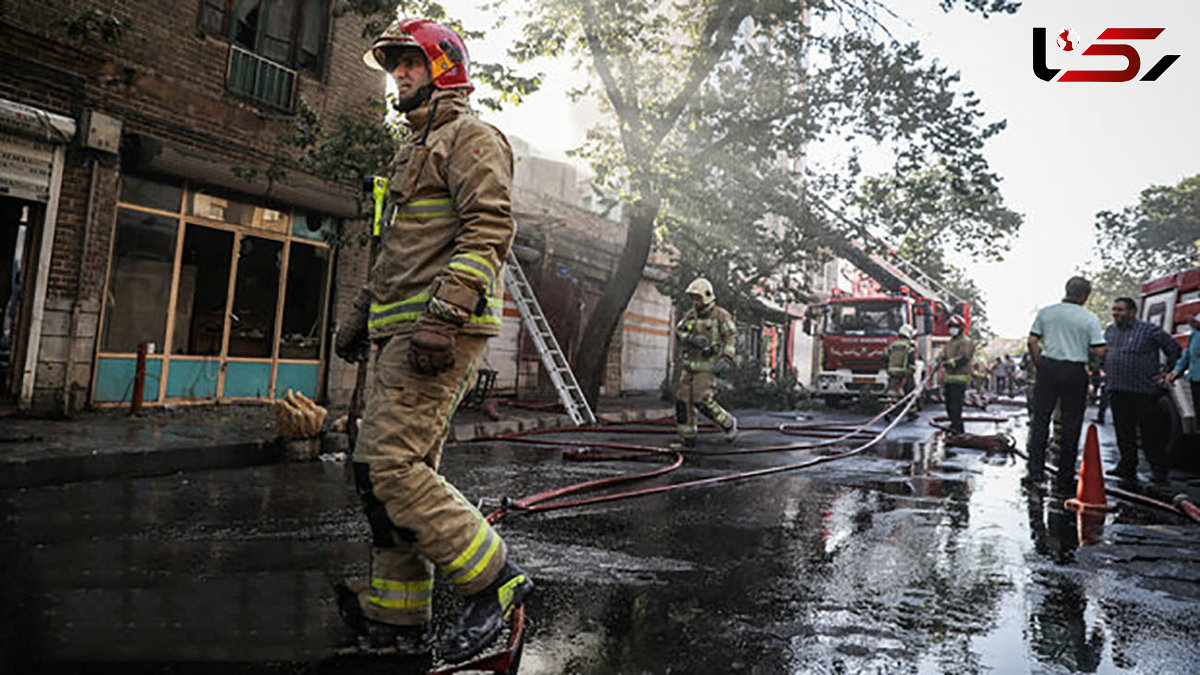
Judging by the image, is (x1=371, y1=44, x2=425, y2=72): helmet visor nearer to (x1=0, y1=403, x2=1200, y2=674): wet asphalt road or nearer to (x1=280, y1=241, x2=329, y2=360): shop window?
(x1=0, y1=403, x2=1200, y2=674): wet asphalt road

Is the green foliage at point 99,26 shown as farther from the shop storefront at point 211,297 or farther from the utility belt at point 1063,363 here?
the utility belt at point 1063,363

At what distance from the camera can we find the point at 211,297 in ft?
33.7

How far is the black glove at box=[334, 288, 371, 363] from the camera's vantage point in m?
2.99

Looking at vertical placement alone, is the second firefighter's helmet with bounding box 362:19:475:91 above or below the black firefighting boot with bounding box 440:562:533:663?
above

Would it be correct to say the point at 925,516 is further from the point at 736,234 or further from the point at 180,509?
the point at 736,234

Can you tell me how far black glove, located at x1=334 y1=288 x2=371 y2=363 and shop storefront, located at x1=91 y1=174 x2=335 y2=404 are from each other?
7340 millimetres

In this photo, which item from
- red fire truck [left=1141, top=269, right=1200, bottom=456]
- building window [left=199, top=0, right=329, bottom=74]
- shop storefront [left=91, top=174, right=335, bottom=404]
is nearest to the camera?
red fire truck [left=1141, top=269, right=1200, bottom=456]

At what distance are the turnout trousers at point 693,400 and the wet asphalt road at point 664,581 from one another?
287 centimetres

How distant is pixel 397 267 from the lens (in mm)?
2734

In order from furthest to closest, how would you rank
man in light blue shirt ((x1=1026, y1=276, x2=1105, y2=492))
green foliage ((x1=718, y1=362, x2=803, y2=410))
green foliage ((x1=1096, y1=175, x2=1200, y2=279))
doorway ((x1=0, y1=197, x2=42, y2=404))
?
green foliage ((x1=1096, y1=175, x2=1200, y2=279)) → green foliage ((x1=718, y1=362, x2=803, y2=410)) → doorway ((x1=0, y1=197, x2=42, y2=404)) → man in light blue shirt ((x1=1026, y1=276, x2=1105, y2=492))

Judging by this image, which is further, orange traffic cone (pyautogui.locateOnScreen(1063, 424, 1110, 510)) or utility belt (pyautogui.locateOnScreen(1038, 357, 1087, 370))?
utility belt (pyautogui.locateOnScreen(1038, 357, 1087, 370))

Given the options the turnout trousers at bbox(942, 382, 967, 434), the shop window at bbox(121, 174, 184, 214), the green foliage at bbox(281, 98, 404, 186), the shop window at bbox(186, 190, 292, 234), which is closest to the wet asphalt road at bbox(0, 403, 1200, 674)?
the green foliage at bbox(281, 98, 404, 186)

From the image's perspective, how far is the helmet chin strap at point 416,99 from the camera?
9.45ft

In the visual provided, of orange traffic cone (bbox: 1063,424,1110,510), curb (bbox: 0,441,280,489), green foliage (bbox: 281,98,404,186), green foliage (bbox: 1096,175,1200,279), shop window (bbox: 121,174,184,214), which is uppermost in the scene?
green foliage (bbox: 1096,175,1200,279)
